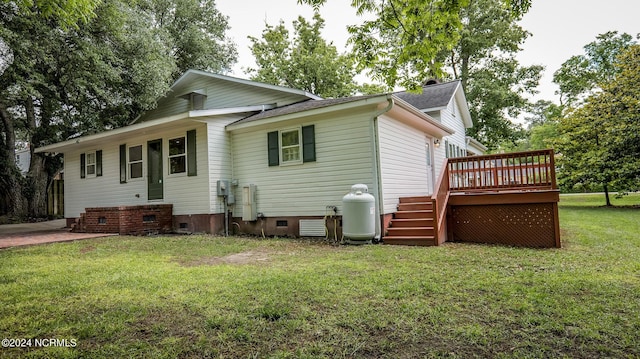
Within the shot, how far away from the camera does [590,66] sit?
25.7m

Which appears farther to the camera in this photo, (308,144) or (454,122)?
(454,122)

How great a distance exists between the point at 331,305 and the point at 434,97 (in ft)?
40.9

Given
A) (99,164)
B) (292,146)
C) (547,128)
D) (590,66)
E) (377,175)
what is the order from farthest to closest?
(547,128)
(590,66)
(99,164)
(292,146)
(377,175)

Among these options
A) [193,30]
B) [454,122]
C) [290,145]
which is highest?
[193,30]

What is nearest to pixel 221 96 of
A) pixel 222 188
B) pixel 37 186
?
pixel 222 188

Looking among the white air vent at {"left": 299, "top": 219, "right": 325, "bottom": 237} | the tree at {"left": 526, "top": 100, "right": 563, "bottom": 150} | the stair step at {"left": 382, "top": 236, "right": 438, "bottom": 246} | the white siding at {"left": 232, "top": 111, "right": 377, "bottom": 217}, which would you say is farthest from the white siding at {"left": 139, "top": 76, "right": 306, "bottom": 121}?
the tree at {"left": 526, "top": 100, "right": 563, "bottom": 150}

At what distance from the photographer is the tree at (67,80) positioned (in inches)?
420

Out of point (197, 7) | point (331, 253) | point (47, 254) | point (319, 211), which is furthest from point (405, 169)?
point (197, 7)

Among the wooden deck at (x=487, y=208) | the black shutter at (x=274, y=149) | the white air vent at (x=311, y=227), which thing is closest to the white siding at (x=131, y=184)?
the black shutter at (x=274, y=149)

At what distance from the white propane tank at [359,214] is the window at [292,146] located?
5.32 feet

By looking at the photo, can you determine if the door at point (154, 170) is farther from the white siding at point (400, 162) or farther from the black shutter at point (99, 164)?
the white siding at point (400, 162)

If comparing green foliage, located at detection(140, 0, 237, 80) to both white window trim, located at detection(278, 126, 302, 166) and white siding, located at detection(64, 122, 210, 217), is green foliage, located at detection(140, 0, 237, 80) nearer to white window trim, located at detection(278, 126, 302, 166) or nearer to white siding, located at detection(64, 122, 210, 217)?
white siding, located at detection(64, 122, 210, 217)

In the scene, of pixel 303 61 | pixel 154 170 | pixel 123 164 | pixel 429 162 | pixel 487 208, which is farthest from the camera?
pixel 303 61

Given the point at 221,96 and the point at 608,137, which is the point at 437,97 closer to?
the point at 608,137
